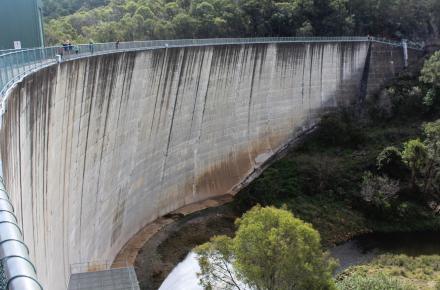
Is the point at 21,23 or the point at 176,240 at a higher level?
the point at 21,23

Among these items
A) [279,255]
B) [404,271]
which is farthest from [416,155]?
[279,255]

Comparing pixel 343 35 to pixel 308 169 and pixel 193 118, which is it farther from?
pixel 193 118

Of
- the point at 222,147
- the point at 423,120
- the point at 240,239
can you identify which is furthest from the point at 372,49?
the point at 240,239

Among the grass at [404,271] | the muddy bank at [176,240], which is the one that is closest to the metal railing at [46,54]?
the muddy bank at [176,240]

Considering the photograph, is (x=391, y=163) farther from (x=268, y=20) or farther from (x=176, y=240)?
(x=268, y=20)

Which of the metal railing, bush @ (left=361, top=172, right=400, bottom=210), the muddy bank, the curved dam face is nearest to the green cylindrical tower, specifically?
the metal railing

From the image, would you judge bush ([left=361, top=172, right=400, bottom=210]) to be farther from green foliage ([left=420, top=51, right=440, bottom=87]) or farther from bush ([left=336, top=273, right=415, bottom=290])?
green foliage ([left=420, top=51, right=440, bottom=87])
